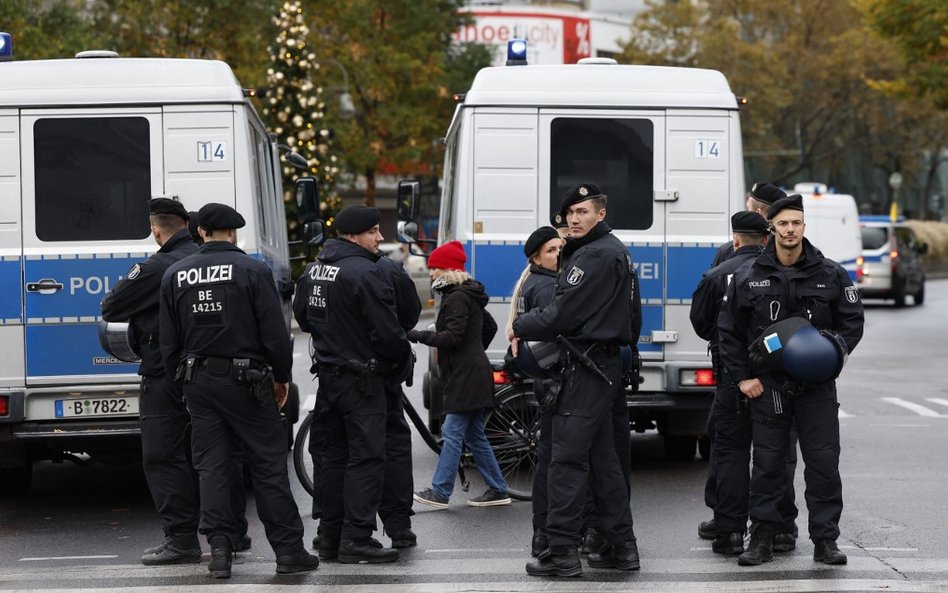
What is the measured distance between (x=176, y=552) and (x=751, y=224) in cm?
344

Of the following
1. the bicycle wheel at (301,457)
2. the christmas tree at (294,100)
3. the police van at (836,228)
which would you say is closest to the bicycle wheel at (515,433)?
the bicycle wheel at (301,457)

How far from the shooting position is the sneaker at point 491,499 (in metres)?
9.81

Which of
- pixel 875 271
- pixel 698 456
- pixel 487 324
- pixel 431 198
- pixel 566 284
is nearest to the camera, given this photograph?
pixel 566 284

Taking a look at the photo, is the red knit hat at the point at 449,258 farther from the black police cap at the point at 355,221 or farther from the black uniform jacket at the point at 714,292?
the black uniform jacket at the point at 714,292

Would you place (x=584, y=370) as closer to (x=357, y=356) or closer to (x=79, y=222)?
(x=357, y=356)

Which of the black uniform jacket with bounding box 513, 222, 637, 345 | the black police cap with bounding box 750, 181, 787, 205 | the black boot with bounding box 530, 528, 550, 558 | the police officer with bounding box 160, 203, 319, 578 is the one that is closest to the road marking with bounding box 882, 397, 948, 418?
the black police cap with bounding box 750, 181, 787, 205

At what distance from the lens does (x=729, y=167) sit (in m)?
10.6

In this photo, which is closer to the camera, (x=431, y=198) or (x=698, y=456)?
(x=698, y=456)

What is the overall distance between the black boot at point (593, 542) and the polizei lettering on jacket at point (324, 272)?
1.82 m

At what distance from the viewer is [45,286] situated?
929 cm

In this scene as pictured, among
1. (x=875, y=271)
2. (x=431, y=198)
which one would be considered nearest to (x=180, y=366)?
(x=875, y=271)

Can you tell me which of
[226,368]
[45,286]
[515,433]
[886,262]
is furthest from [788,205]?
[886,262]

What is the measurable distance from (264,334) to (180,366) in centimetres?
44

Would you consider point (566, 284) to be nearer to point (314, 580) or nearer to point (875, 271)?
point (314, 580)
